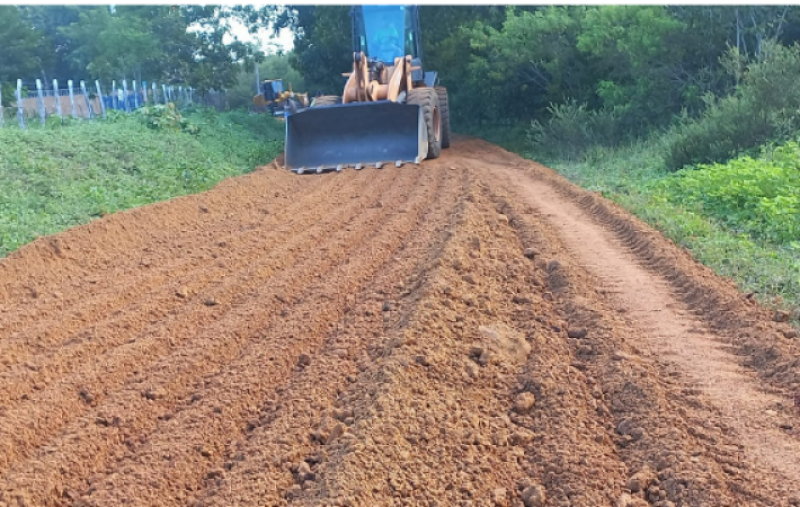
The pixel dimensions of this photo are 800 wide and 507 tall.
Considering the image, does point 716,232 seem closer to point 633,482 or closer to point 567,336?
point 567,336

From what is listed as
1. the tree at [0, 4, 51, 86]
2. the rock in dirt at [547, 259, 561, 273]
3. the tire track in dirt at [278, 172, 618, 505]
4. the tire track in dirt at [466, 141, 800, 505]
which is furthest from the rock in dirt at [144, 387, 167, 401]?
the tree at [0, 4, 51, 86]

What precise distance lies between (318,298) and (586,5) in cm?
1604

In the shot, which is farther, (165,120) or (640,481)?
(165,120)

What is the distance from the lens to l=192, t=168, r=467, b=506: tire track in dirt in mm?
3686

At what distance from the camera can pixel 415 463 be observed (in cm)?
374

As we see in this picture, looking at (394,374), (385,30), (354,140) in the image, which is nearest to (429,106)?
(354,140)

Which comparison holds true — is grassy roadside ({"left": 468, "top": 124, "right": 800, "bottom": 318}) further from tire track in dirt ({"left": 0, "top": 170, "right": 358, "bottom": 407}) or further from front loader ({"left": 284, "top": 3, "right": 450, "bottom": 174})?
tire track in dirt ({"left": 0, "top": 170, "right": 358, "bottom": 407})

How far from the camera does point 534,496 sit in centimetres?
345

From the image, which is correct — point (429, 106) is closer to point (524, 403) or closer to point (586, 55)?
point (586, 55)

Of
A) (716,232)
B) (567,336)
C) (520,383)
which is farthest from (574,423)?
→ (716,232)

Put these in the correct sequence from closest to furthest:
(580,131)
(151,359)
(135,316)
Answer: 1. (151,359)
2. (135,316)
3. (580,131)

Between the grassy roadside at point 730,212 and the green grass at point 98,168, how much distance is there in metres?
6.66

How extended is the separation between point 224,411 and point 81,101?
24507 mm

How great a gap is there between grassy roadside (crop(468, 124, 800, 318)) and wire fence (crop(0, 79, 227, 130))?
1274 cm
